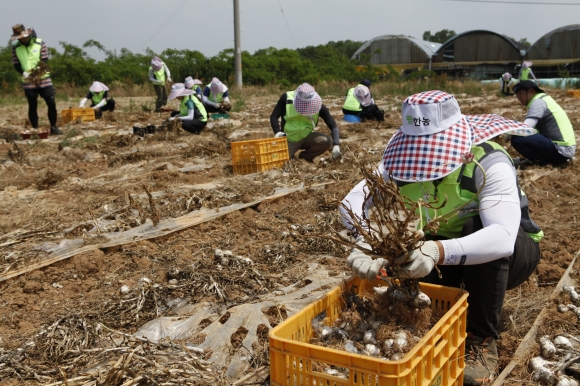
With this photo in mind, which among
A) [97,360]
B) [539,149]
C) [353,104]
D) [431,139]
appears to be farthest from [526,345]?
[353,104]

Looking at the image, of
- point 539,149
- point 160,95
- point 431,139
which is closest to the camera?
point 431,139

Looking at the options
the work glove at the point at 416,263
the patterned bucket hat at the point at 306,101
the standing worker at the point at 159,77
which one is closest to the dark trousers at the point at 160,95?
the standing worker at the point at 159,77

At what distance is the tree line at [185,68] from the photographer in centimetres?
2091

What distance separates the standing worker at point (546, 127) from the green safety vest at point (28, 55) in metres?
7.08

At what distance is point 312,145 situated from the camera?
6473 mm

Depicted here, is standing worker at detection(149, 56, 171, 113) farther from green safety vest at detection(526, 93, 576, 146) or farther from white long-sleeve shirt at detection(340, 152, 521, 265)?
white long-sleeve shirt at detection(340, 152, 521, 265)

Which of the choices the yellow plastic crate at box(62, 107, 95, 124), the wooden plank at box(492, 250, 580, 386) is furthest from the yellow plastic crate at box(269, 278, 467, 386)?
the yellow plastic crate at box(62, 107, 95, 124)

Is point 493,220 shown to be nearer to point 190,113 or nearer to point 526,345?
point 526,345

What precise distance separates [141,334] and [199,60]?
22258 millimetres

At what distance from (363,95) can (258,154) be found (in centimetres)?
480

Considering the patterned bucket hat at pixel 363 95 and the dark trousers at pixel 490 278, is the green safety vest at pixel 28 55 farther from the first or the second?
the dark trousers at pixel 490 278

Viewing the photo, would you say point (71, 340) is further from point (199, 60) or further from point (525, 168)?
A: point (199, 60)

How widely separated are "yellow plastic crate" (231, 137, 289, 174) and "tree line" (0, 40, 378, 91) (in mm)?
15434

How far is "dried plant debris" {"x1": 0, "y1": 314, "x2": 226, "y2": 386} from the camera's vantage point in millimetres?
1926
